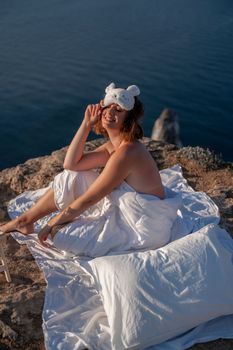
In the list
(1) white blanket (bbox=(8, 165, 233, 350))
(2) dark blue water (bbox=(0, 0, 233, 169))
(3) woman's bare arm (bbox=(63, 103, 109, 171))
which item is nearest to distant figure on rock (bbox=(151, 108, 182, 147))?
(2) dark blue water (bbox=(0, 0, 233, 169))

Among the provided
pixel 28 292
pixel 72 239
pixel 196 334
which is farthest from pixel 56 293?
pixel 196 334

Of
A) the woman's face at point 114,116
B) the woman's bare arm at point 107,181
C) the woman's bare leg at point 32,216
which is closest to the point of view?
the woman's bare arm at point 107,181

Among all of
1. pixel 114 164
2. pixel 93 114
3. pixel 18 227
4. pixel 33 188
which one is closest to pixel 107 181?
pixel 114 164

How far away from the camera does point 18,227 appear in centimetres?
507

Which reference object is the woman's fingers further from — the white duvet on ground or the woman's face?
the woman's face

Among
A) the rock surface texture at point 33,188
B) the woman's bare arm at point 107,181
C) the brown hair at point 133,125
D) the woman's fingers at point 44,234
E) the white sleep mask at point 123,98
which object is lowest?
the rock surface texture at point 33,188

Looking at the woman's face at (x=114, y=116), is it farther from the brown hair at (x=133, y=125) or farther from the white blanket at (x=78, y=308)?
the white blanket at (x=78, y=308)

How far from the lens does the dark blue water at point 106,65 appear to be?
1759cm

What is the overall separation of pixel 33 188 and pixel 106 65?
14.5 meters

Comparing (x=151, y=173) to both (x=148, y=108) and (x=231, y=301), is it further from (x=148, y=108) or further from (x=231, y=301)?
(x=148, y=108)

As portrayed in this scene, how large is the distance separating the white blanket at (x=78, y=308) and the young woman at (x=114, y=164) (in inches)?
11.4

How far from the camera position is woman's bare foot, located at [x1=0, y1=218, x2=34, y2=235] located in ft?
16.6

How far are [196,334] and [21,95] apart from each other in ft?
50.1

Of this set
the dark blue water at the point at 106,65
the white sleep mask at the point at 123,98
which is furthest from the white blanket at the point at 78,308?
the dark blue water at the point at 106,65
